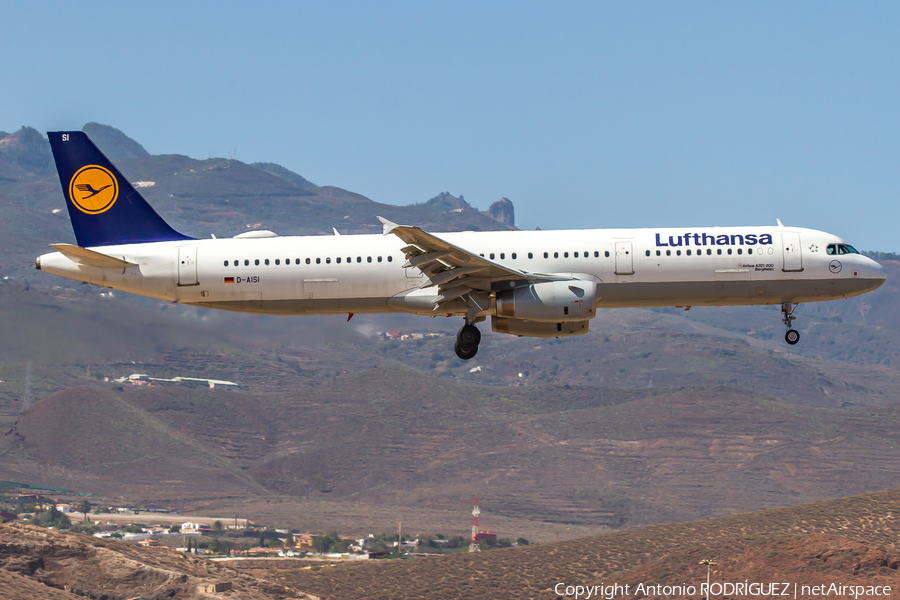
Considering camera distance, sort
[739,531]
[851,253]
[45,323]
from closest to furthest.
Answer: [851,253] → [739,531] → [45,323]

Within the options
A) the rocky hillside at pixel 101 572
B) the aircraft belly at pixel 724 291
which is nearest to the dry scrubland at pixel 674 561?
the rocky hillside at pixel 101 572

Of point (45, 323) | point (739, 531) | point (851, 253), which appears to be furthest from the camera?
point (45, 323)

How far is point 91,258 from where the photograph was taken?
150 ft

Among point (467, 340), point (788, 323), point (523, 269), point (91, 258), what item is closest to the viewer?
point (523, 269)

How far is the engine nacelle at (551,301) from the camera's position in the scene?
43531 millimetres

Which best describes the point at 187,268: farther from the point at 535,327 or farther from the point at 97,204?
the point at 535,327

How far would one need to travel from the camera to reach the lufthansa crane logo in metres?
48.6

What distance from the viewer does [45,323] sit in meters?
193

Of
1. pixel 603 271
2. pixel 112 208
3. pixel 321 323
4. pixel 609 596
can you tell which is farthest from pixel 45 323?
pixel 603 271

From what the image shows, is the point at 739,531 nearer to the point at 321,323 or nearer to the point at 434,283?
the point at 321,323

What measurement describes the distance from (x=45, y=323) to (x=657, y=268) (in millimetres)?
168253

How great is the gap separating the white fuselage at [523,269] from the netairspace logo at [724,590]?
66941mm

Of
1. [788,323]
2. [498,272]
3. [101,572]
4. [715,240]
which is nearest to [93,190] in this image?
[498,272]

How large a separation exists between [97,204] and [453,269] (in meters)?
16.8
